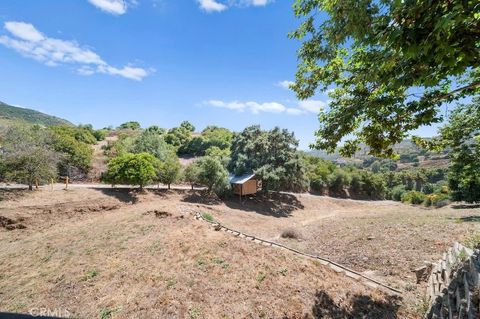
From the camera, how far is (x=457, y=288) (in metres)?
4.22

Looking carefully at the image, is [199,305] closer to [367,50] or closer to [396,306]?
[396,306]

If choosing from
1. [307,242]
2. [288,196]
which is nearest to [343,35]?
[307,242]

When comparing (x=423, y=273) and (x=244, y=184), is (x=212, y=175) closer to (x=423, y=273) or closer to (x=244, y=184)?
(x=244, y=184)

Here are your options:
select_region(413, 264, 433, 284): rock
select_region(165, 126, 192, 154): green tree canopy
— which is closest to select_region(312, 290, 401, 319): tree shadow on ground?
select_region(413, 264, 433, 284): rock

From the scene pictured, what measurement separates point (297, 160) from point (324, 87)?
19.4 m

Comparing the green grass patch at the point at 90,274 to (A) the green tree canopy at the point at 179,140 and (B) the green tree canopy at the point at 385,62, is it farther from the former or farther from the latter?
(A) the green tree canopy at the point at 179,140

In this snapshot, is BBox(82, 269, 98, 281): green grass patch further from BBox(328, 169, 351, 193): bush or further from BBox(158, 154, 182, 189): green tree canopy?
BBox(328, 169, 351, 193): bush

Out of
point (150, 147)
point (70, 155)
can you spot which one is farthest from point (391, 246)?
point (70, 155)

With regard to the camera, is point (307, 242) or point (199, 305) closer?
point (199, 305)

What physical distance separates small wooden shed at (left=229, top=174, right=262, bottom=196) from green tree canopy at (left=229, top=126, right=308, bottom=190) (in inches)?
28.5

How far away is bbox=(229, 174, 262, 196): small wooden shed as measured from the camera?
2430 cm

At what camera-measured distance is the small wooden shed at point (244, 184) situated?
24.3m

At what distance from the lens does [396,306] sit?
18.8 ft

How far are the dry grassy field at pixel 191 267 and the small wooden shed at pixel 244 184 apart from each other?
367 inches
